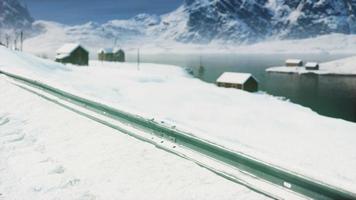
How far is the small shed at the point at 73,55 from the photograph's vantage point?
8002 centimetres

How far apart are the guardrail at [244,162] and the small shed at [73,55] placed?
78.0 metres

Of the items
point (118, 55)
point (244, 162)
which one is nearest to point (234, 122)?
Result: point (244, 162)

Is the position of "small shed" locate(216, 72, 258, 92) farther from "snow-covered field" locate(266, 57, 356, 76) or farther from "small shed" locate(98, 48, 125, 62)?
"small shed" locate(98, 48, 125, 62)

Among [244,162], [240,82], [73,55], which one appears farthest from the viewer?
[73,55]

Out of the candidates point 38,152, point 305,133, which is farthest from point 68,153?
point 305,133

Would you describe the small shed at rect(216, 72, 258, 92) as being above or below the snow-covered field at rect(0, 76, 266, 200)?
below

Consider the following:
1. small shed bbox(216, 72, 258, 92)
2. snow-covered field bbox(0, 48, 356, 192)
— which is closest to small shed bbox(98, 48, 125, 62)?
small shed bbox(216, 72, 258, 92)

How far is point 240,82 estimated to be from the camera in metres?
64.4

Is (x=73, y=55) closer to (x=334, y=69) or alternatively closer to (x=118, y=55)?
(x=118, y=55)

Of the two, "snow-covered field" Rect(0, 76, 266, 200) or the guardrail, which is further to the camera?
"snow-covered field" Rect(0, 76, 266, 200)

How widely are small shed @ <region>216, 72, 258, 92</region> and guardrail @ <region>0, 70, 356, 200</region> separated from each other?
59.2 metres

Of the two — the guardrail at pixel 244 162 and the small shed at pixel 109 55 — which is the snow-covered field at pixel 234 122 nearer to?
the guardrail at pixel 244 162

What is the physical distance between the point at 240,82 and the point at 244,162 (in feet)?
202

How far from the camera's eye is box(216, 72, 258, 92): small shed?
64188mm
